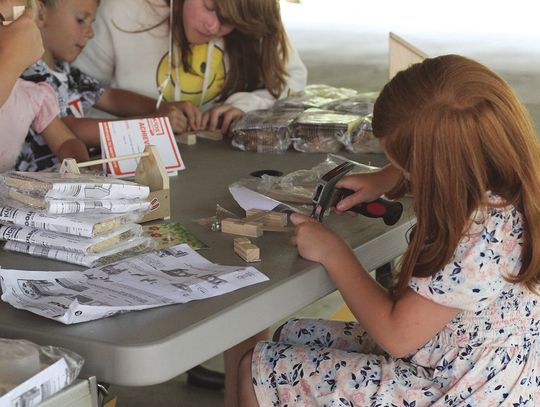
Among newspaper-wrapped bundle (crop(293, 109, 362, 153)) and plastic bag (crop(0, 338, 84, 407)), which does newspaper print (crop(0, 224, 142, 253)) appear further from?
newspaper-wrapped bundle (crop(293, 109, 362, 153))

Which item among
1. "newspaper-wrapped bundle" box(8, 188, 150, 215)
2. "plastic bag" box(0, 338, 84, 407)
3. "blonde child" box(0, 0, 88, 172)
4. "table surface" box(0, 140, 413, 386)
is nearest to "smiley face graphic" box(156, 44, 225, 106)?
"blonde child" box(0, 0, 88, 172)

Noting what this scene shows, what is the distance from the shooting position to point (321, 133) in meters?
2.14

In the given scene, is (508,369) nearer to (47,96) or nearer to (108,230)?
(108,230)

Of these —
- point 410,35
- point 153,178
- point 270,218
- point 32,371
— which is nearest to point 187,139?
point 153,178

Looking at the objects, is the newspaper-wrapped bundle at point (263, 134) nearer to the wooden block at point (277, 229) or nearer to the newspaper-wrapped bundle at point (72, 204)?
the wooden block at point (277, 229)

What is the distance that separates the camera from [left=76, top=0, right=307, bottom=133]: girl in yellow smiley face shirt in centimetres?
261

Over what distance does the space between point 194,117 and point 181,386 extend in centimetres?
74

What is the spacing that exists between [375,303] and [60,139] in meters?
1.01

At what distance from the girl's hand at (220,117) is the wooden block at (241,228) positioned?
0.84 metres

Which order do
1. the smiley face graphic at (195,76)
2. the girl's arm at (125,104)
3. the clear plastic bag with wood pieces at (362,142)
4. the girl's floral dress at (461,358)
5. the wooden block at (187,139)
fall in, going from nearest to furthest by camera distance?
the girl's floral dress at (461,358) < the clear plastic bag with wood pieces at (362,142) < the wooden block at (187,139) < the girl's arm at (125,104) < the smiley face graphic at (195,76)

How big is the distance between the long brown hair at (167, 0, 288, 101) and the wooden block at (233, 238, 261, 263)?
4.01ft

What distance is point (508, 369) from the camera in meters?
1.37

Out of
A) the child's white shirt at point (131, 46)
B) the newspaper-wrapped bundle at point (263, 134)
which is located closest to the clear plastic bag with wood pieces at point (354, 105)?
the newspaper-wrapped bundle at point (263, 134)

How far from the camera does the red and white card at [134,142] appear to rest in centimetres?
189
